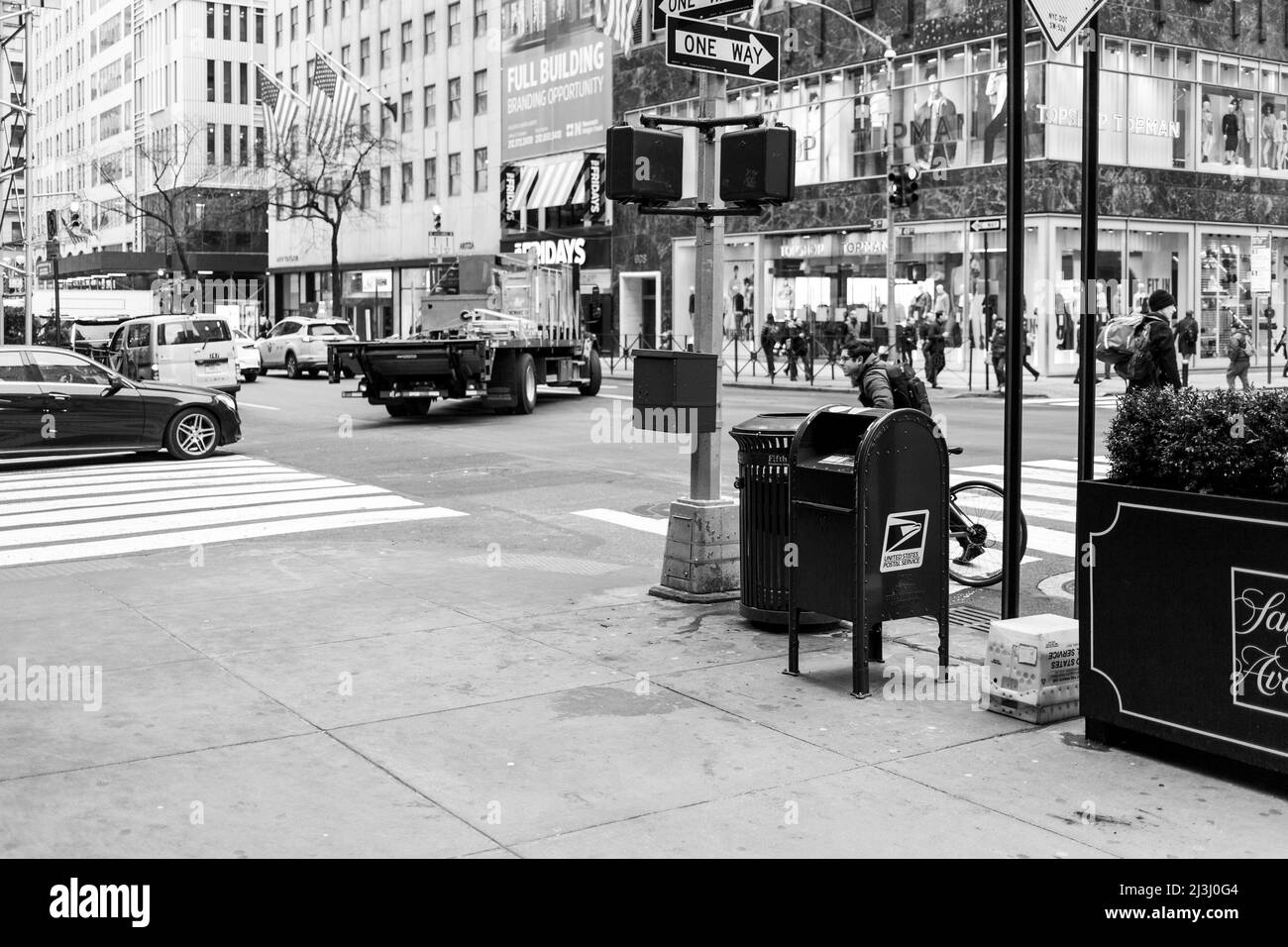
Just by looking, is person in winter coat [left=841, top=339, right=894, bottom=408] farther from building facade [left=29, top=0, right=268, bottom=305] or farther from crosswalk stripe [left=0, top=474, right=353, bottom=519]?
building facade [left=29, top=0, right=268, bottom=305]

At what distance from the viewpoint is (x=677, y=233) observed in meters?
51.1

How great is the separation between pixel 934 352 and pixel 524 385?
529 inches

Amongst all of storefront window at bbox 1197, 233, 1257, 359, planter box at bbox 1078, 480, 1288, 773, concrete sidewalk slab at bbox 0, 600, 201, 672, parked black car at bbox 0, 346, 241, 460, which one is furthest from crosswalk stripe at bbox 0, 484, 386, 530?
storefront window at bbox 1197, 233, 1257, 359

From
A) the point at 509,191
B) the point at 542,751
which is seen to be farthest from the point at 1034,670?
the point at 509,191

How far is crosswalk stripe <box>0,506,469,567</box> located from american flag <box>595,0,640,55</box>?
40.0 meters

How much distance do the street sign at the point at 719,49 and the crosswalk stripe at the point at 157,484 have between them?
27.5ft

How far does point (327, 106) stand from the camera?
58625 mm

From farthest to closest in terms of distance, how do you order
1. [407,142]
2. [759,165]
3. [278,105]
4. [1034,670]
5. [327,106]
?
[407,142], [327,106], [278,105], [759,165], [1034,670]

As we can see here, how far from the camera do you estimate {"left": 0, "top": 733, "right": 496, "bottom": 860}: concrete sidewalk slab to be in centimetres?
488

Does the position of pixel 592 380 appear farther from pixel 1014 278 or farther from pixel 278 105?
pixel 278 105

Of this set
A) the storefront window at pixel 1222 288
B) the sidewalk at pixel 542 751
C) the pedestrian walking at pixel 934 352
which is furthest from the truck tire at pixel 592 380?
the sidewalk at pixel 542 751

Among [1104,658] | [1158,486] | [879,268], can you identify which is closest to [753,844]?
Result: [1104,658]

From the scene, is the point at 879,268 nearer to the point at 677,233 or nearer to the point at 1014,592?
the point at 677,233

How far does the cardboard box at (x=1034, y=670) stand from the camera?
6.42 metres
